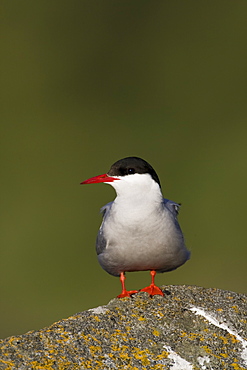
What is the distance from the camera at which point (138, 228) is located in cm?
641

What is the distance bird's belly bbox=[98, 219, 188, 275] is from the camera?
639cm

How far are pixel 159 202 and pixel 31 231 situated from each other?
16.4 metres

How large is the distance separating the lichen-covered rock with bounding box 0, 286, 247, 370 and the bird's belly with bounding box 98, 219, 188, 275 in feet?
3.99

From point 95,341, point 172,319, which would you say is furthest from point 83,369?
point 172,319

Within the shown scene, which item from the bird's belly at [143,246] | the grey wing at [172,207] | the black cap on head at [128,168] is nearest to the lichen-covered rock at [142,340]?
the bird's belly at [143,246]

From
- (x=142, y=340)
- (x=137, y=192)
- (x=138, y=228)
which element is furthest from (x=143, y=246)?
(x=142, y=340)

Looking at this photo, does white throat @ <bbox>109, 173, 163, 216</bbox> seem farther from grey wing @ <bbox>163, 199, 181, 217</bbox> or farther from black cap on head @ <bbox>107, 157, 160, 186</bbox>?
grey wing @ <bbox>163, 199, 181, 217</bbox>

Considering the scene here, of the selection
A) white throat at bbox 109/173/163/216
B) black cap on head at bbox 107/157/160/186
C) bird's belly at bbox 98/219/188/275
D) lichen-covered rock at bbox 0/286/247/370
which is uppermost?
black cap on head at bbox 107/157/160/186

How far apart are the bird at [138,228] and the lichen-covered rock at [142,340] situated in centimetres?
124

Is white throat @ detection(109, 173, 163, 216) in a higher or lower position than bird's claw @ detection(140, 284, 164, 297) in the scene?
higher

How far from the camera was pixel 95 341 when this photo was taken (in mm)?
4383

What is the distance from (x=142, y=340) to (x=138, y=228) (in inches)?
79.6

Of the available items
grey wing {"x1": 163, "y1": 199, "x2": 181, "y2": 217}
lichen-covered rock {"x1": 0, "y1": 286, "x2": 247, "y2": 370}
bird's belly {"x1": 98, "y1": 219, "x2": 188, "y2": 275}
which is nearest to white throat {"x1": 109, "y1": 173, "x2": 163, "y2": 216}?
bird's belly {"x1": 98, "y1": 219, "x2": 188, "y2": 275}

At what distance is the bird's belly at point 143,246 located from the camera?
21.0 ft
